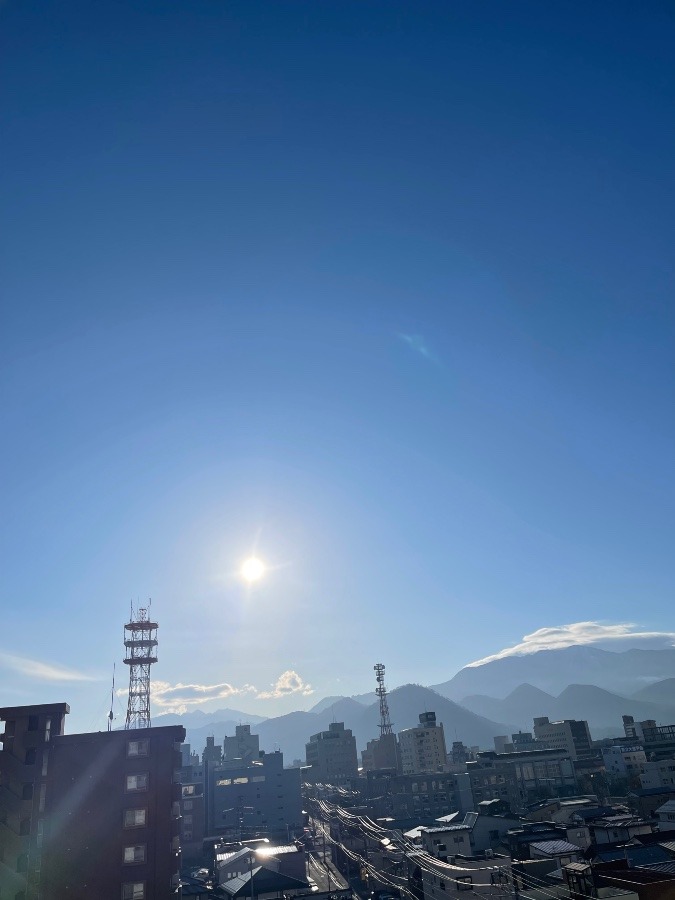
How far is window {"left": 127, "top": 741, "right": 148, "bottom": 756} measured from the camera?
3772cm

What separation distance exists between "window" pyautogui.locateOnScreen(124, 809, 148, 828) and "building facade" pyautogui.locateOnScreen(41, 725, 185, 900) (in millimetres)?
52

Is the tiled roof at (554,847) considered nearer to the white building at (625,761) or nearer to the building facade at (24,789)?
the building facade at (24,789)

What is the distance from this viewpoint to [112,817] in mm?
36094

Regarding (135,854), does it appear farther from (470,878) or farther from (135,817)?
(470,878)

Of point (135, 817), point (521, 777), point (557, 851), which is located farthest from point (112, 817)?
point (521, 777)

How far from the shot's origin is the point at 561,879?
35781mm

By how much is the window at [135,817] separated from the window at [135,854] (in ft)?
3.62

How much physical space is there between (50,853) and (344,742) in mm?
123516

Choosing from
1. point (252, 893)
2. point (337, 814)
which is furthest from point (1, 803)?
point (337, 814)

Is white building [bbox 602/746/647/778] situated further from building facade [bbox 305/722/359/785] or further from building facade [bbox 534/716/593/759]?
building facade [bbox 305/722/359/785]

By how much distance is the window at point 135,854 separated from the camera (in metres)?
35.6

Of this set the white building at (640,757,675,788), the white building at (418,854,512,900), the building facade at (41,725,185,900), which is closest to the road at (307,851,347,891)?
the white building at (418,854,512,900)

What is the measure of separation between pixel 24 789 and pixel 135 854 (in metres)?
11.8

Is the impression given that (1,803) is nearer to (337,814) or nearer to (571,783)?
(337,814)
